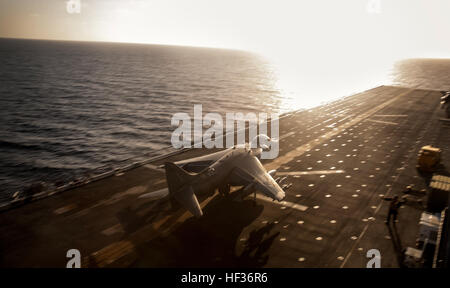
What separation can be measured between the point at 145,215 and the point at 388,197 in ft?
80.3

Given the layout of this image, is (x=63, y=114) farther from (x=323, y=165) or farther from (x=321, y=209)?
(x=321, y=209)

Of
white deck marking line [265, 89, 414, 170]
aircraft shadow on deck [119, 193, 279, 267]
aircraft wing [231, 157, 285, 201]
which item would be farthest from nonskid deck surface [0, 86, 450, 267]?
aircraft wing [231, 157, 285, 201]

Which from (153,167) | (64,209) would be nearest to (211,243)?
(64,209)

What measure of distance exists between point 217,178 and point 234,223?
420 centimetres

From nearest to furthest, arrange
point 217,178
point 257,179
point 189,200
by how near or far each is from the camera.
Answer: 1. point 189,200
2. point 217,178
3. point 257,179

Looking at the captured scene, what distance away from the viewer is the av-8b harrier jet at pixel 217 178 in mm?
24156

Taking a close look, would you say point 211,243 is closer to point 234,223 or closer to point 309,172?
point 234,223

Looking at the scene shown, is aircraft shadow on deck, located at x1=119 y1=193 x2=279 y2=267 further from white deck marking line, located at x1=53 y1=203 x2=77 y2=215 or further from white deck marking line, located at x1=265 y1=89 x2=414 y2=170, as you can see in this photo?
white deck marking line, located at x1=265 y1=89 x2=414 y2=170

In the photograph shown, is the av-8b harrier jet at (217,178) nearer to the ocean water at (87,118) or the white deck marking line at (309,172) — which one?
the white deck marking line at (309,172)

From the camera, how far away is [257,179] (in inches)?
1139

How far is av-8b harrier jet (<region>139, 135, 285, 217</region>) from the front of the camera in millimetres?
24156

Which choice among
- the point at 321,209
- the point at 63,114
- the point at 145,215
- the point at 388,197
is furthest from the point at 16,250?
the point at 63,114

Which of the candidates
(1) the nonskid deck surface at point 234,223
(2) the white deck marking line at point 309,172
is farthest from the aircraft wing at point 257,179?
(2) the white deck marking line at point 309,172

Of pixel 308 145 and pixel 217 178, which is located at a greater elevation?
pixel 217 178
